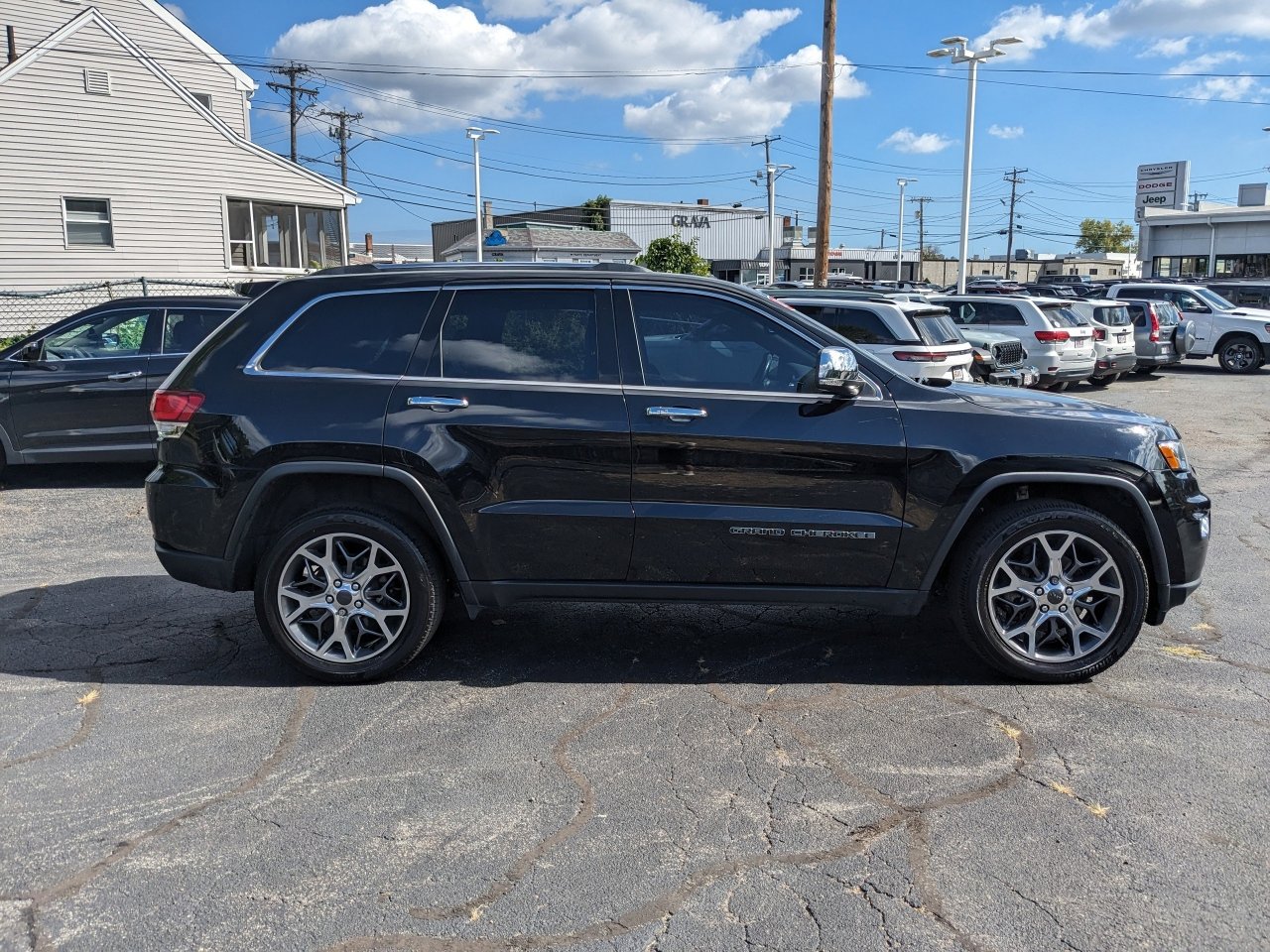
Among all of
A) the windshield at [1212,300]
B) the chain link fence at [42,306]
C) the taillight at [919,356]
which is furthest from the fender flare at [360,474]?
the windshield at [1212,300]

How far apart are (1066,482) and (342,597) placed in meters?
3.29

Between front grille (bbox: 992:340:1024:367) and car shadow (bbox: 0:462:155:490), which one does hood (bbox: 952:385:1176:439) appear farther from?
front grille (bbox: 992:340:1024:367)

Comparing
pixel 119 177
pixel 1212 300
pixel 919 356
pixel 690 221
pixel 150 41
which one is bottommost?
pixel 919 356

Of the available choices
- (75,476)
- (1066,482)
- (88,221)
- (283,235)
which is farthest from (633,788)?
(283,235)

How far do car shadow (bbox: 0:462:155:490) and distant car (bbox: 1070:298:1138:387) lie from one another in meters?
15.5

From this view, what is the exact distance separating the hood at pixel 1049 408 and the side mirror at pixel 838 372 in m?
0.56

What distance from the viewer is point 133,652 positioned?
5.47 meters

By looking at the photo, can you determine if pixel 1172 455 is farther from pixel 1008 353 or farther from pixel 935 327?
pixel 1008 353

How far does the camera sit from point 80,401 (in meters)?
9.81

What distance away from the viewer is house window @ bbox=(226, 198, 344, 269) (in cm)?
2491

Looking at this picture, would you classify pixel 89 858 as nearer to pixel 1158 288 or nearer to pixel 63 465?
pixel 63 465

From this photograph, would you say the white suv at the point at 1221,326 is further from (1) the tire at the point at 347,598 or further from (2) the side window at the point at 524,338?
(1) the tire at the point at 347,598

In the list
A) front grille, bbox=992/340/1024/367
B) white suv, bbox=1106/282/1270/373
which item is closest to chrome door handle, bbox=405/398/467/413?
front grille, bbox=992/340/1024/367

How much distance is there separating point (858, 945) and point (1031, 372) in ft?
45.6
